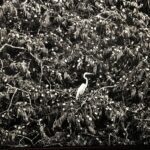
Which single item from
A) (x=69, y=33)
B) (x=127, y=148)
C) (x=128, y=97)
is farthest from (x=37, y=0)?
(x=127, y=148)

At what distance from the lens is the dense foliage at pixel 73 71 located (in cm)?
351

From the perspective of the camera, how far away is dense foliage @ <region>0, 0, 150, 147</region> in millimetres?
3514

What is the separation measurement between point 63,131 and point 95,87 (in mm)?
448

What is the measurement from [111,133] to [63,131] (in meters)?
0.39

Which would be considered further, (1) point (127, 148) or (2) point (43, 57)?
(2) point (43, 57)

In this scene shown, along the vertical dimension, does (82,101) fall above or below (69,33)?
below

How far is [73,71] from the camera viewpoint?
3.62m

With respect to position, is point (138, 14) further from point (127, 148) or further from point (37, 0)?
point (127, 148)

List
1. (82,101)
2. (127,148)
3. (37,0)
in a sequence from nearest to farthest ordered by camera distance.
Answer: (127,148) < (82,101) < (37,0)

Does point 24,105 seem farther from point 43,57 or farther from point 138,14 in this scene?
point 138,14

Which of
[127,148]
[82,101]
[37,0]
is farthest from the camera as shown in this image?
[37,0]

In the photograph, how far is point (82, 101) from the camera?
139 inches

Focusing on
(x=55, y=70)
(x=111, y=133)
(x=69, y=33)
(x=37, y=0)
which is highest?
(x=37, y=0)

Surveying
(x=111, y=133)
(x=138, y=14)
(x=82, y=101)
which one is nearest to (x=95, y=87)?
(x=82, y=101)
